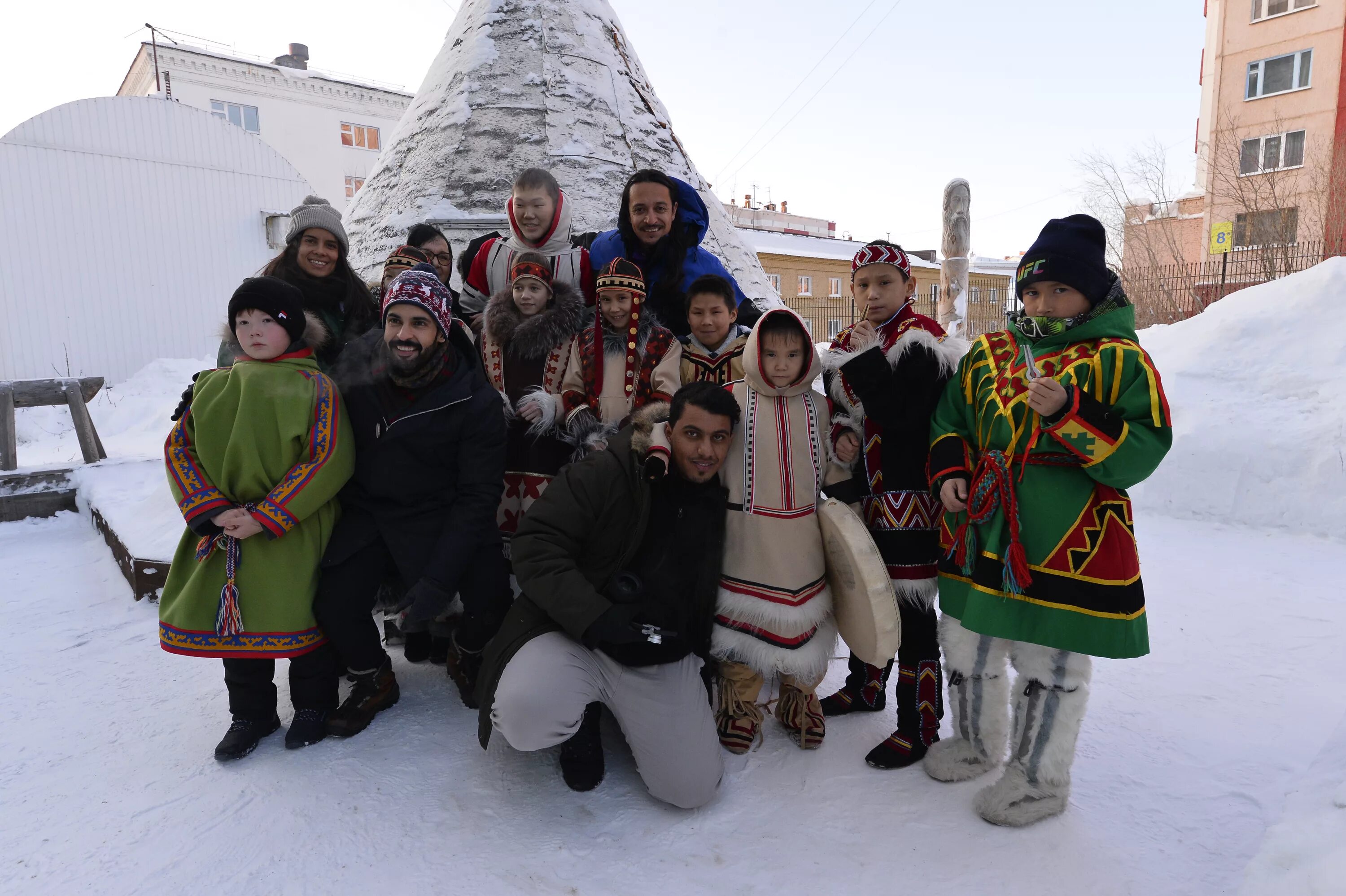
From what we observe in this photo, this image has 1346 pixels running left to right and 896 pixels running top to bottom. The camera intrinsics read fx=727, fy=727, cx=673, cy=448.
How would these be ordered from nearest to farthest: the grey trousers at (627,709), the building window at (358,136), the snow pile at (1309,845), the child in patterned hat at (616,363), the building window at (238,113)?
the snow pile at (1309,845) < the grey trousers at (627,709) < the child in patterned hat at (616,363) < the building window at (238,113) < the building window at (358,136)

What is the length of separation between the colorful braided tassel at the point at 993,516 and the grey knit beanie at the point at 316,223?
223 cm

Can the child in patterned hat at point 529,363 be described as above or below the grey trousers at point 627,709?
above

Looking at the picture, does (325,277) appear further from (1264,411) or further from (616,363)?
(1264,411)

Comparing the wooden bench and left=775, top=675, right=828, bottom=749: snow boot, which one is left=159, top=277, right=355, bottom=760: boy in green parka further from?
the wooden bench

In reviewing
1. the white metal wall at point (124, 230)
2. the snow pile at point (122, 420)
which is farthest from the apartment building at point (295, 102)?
the snow pile at point (122, 420)

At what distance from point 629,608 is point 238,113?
20.9 m

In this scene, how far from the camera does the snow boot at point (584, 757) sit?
1.97m

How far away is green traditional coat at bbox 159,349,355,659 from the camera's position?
2.10 meters

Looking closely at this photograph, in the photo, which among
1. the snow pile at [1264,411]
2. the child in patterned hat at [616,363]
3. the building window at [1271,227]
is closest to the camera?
the child in patterned hat at [616,363]

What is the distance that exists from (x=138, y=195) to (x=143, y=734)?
1031 cm

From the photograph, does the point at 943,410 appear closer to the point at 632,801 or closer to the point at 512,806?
the point at 632,801

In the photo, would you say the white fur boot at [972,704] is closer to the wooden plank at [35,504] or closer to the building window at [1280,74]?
the wooden plank at [35,504]

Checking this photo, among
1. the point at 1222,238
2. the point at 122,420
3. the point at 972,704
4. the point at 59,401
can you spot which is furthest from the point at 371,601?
the point at 1222,238

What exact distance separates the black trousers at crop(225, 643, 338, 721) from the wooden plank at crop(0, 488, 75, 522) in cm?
397
